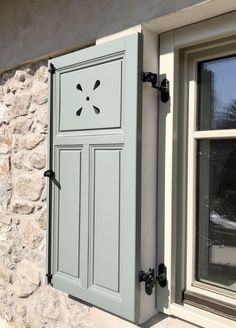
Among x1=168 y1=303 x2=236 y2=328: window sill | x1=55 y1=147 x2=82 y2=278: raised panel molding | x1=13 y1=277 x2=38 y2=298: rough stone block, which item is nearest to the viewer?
x1=168 y1=303 x2=236 y2=328: window sill

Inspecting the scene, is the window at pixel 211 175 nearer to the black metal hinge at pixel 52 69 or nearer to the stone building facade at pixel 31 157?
the stone building facade at pixel 31 157

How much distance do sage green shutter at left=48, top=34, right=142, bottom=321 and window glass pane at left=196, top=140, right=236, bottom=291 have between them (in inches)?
13.8

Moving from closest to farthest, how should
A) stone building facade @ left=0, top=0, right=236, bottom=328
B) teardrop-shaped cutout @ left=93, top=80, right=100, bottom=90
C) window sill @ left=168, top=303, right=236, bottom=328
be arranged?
1. window sill @ left=168, top=303, right=236, bottom=328
2. teardrop-shaped cutout @ left=93, top=80, right=100, bottom=90
3. stone building facade @ left=0, top=0, right=236, bottom=328

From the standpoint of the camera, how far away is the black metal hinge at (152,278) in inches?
81.2

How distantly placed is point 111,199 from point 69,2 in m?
1.31

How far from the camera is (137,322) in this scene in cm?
210

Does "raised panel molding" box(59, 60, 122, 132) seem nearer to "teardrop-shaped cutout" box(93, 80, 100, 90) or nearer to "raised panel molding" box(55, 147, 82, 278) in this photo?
"teardrop-shaped cutout" box(93, 80, 100, 90)

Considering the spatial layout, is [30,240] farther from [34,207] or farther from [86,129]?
[86,129]

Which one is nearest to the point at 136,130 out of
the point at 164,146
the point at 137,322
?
the point at 164,146

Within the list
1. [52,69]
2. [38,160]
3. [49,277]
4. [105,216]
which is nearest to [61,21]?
[52,69]

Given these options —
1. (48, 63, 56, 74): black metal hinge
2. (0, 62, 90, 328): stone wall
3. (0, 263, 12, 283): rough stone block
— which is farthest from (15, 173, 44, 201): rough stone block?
(48, 63, 56, 74): black metal hinge

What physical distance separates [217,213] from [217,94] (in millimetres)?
613

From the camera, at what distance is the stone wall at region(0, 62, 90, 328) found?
2.76 meters

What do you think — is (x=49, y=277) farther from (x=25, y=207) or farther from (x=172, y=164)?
(x=172, y=164)
